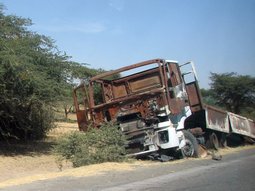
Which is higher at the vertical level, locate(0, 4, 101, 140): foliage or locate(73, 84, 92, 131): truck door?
locate(0, 4, 101, 140): foliage

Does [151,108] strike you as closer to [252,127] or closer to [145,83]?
[145,83]

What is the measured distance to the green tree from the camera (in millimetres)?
55469

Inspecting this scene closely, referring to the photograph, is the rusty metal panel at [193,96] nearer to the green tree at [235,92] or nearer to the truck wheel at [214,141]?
the truck wheel at [214,141]

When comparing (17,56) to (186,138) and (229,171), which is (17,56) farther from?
(229,171)

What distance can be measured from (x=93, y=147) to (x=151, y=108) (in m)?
2.27

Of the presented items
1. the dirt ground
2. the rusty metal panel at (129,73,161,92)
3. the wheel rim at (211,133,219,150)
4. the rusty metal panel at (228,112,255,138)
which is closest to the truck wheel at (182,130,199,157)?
the dirt ground

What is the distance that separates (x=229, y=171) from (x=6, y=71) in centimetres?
1044

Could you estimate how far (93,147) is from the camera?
14867 millimetres

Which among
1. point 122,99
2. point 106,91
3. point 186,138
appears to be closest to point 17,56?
point 106,91

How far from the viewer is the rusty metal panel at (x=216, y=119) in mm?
18609

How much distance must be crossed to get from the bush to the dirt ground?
0.45m

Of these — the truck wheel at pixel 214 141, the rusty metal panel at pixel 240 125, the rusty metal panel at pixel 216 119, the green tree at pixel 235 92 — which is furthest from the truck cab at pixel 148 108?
the green tree at pixel 235 92

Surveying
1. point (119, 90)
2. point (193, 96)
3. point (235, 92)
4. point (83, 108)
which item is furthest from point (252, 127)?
point (235, 92)

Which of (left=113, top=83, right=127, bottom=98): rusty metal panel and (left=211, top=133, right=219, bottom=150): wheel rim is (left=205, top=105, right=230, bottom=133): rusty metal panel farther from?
(left=113, top=83, right=127, bottom=98): rusty metal panel
